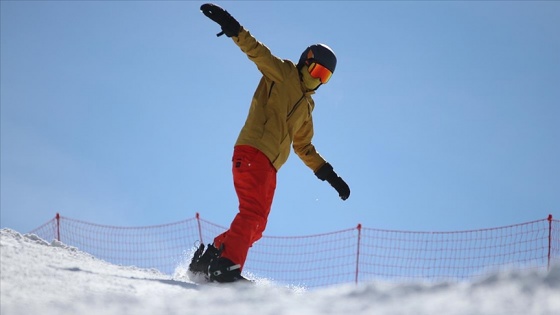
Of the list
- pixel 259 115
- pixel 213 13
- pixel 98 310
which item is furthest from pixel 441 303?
pixel 213 13

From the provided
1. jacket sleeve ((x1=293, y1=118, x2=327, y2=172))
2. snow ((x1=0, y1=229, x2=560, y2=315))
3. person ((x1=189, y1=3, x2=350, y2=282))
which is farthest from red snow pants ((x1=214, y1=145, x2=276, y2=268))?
snow ((x1=0, y1=229, x2=560, y2=315))

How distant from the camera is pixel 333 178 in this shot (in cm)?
650

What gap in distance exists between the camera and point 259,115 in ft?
18.1

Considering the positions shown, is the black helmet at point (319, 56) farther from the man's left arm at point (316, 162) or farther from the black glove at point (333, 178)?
the black glove at point (333, 178)

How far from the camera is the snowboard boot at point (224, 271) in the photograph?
5.08m

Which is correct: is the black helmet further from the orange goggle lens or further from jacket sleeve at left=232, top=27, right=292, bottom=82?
jacket sleeve at left=232, top=27, right=292, bottom=82

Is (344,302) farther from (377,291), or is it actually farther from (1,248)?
(1,248)

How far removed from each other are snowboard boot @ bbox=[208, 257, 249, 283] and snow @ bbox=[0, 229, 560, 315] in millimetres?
1149

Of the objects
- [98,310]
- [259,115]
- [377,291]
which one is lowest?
[98,310]

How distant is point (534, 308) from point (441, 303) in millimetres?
387

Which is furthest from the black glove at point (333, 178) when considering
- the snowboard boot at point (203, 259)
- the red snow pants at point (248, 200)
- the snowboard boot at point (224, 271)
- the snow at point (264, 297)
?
the snow at point (264, 297)

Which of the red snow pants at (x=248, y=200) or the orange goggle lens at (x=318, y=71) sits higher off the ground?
the orange goggle lens at (x=318, y=71)

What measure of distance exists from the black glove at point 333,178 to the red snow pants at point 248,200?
1084mm

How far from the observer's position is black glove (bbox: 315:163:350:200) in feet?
21.2
